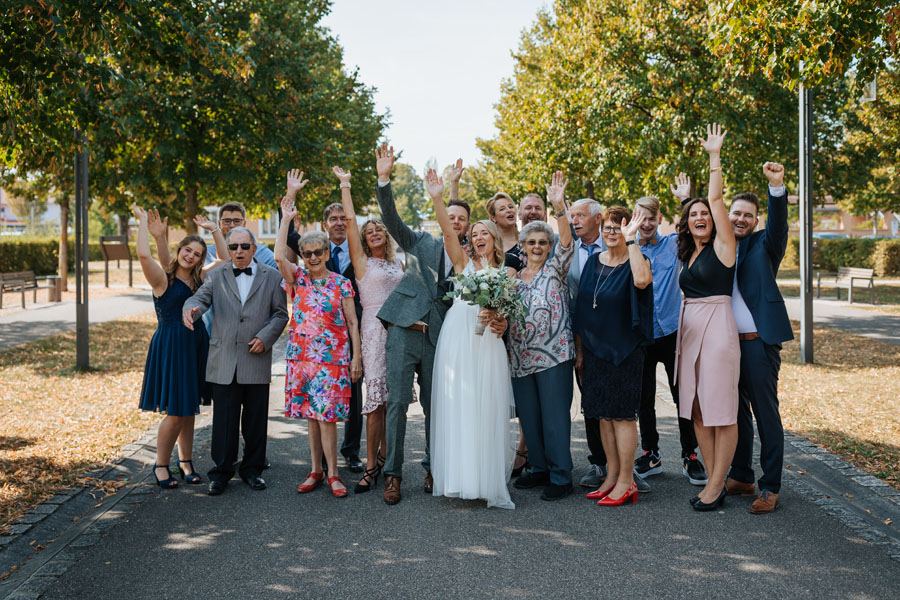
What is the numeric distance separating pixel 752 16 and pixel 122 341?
1236 cm

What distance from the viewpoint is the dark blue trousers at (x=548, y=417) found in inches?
226

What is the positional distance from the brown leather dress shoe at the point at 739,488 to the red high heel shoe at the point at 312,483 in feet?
9.98

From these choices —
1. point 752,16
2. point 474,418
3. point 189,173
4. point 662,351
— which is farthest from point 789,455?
point 189,173

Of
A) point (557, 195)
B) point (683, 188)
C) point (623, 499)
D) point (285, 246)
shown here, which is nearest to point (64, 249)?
point (285, 246)

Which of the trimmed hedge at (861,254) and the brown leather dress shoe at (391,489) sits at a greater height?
the trimmed hedge at (861,254)

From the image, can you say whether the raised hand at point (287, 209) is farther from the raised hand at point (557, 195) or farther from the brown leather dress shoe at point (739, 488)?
the brown leather dress shoe at point (739, 488)

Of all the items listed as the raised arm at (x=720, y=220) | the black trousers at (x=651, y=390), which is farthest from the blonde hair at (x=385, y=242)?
the raised arm at (x=720, y=220)

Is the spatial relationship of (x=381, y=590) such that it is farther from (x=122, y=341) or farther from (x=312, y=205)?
(x=312, y=205)

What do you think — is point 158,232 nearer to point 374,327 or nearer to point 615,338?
point 374,327

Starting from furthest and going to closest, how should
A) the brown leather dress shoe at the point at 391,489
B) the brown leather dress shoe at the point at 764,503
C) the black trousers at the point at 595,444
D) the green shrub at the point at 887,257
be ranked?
the green shrub at the point at 887,257, the black trousers at the point at 595,444, the brown leather dress shoe at the point at 391,489, the brown leather dress shoe at the point at 764,503

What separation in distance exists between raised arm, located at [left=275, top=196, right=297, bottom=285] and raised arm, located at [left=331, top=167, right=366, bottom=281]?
16.4 inches

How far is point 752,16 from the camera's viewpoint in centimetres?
801

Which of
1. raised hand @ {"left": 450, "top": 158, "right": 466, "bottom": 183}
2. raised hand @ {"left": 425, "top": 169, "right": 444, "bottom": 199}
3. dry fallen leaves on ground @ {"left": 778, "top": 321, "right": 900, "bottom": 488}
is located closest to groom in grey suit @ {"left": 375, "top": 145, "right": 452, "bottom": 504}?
raised hand @ {"left": 425, "top": 169, "right": 444, "bottom": 199}

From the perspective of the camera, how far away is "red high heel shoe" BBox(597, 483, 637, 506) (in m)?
5.49
